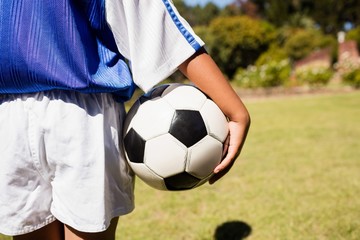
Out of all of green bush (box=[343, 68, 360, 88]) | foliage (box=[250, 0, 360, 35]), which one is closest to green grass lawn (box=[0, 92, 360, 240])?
green bush (box=[343, 68, 360, 88])

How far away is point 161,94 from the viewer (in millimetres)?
1283

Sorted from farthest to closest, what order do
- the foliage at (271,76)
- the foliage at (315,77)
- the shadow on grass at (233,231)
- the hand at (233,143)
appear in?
the foliage at (271,76)
the foliage at (315,77)
the shadow on grass at (233,231)
the hand at (233,143)

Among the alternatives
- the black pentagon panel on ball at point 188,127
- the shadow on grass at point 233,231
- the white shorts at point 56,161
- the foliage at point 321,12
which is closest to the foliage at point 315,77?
the shadow on grass at point 233,231

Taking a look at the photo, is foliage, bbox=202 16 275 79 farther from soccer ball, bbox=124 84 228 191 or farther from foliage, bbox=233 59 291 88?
soccer ball, bbox=124 84 228 191

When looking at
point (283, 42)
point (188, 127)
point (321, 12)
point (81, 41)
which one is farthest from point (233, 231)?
point (321, 12)

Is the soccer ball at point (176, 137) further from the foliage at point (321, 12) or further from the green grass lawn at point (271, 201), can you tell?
the foliage at point (321, 12)

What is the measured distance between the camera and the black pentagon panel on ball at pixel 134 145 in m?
1.19

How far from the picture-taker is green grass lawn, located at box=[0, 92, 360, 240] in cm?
235

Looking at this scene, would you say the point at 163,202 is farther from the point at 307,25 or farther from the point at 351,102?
the point at 307,25

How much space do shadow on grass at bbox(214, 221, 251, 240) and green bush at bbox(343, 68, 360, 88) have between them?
11535 mm

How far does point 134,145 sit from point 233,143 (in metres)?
0.33

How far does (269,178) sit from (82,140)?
268cm

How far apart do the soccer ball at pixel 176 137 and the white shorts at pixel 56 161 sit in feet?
0.46

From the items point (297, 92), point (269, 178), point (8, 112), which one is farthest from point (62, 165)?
point (297, 92)
